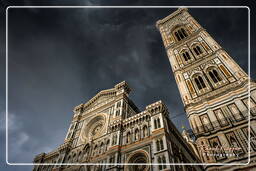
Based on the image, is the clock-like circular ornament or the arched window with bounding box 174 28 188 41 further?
the arched window with bounding box 174 28 188 41

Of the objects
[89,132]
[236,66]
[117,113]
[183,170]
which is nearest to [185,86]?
[236,66]

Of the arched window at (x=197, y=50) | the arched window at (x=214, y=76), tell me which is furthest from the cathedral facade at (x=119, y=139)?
the arched window at (x=197, y=50)

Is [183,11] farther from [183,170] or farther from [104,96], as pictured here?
[183,170]

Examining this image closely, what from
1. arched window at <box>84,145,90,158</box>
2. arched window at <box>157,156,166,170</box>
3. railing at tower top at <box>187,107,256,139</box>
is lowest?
arched window at <box>157,156,166,170</box>

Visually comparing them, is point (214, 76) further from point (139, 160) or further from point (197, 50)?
point (139, 160)

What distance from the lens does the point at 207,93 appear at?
21.1m

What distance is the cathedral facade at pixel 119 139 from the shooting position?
1555 cm

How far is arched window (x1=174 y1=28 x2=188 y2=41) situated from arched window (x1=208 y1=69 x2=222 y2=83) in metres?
12.4

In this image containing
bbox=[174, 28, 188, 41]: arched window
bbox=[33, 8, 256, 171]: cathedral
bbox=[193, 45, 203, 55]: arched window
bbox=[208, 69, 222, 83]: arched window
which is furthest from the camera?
bbox=[174, 28, 188, 41]: arched window

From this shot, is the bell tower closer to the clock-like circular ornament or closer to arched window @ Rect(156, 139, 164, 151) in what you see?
arched window @ Rect(156, 139, 164, 151)

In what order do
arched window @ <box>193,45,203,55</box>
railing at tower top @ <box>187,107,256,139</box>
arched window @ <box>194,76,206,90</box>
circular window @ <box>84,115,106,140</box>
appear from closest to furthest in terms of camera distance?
1. railing at tower top @ <box>187,107,256,139</box>
2. arched window @ <box>194,76,206,90</box>
3. circular window @ <box>84,115,106,140</box>
4. arched window @ <box>193,45,203,55</box>

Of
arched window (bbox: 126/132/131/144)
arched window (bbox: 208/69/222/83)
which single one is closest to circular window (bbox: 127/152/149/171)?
arched window (bbox: 126/132/131/144)

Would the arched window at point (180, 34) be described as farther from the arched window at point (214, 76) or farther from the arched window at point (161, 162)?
the arched window at point (161, 162)

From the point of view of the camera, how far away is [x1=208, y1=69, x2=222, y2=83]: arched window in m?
21.8
